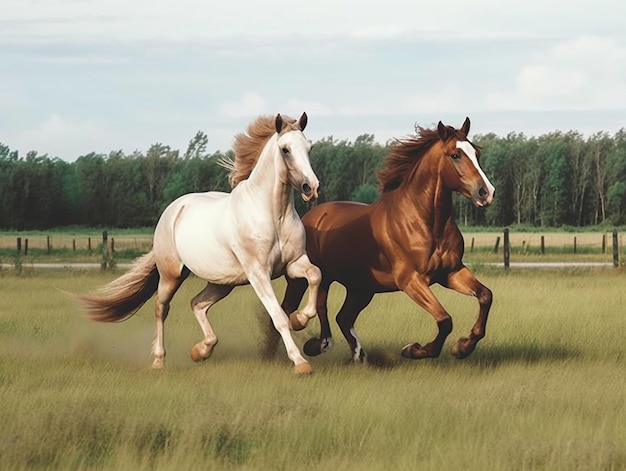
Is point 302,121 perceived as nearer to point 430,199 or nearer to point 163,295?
point 430,199

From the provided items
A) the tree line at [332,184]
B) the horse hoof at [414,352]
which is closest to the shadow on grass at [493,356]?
the horse hoof at [414,352]

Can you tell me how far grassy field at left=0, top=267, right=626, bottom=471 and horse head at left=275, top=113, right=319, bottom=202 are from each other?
1627 millimetres

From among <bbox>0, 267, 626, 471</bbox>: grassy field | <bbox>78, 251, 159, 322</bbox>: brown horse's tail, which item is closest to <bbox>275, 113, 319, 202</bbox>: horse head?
<bbox>0, 267, 626, 471</bbox>: grassy field

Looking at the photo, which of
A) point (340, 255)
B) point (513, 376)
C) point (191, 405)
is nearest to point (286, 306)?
point (340, 255)

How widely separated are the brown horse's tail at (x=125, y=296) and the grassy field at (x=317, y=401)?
1.50 feet

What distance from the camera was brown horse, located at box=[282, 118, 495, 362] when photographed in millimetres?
10797

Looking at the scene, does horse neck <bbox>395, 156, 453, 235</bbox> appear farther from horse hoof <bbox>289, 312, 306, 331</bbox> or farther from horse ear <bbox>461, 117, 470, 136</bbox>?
horse hoof <bbox>289, 312, 306, 331</bbox>

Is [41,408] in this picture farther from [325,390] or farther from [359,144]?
[359,144]

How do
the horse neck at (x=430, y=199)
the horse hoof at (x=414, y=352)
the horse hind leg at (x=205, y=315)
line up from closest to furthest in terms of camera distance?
the horse hoof at (x=414, y=352) < the horse neck at (x=430, y=199) < the horse hind leg at (x=205, y=315)

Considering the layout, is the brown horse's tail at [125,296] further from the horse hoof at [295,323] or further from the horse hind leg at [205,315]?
the horse hoof at [295,323]

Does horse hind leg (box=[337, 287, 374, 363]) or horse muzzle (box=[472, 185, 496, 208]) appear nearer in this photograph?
horse muzzle (box=[472, 185, 496, 208])

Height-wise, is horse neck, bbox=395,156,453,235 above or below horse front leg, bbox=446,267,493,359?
above

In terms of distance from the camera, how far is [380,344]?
1331cm

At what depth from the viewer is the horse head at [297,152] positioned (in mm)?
9891
